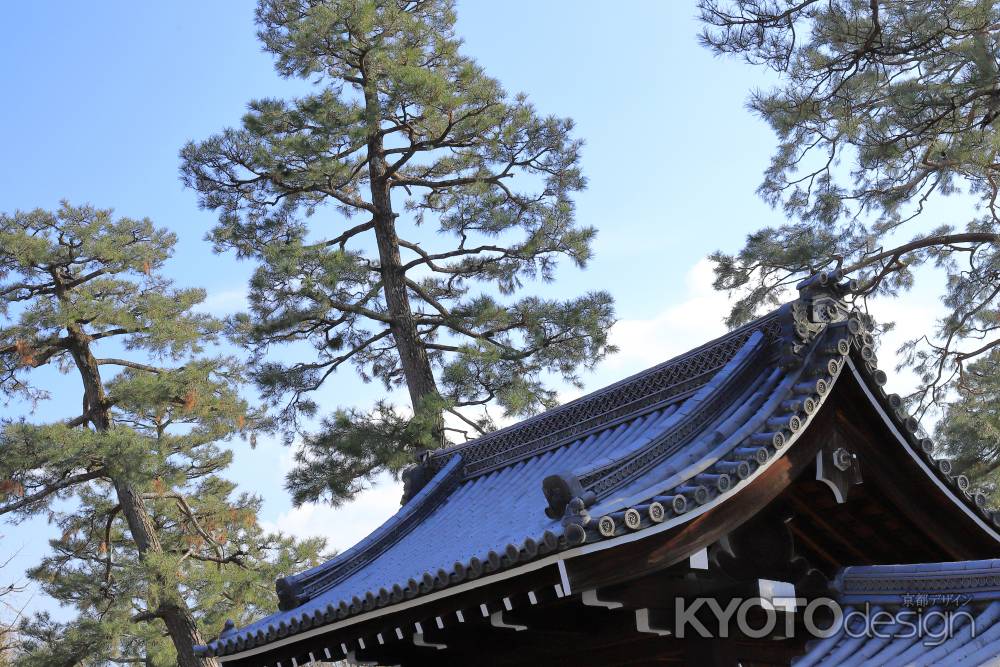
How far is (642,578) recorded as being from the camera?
5.12 m

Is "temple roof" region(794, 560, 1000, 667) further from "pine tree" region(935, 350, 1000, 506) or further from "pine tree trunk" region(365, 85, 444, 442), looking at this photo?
"pine tree trunk" region(365, 85, 444, 442)

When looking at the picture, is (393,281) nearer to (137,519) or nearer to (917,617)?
(137,519)

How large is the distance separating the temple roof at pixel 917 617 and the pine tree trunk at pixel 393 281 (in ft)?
33.8

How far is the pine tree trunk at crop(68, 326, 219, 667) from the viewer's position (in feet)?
55.3

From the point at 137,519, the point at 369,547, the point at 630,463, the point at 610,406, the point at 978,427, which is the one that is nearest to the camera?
the point at 630,463

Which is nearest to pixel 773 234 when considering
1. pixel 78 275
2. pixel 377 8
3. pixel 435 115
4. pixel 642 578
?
pixel 435 115

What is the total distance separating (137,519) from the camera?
18094 millimetres

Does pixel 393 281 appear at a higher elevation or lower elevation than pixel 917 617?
higher

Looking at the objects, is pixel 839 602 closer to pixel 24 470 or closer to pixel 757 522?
pixel 757 522

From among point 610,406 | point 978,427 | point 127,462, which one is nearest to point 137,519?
point 127,462

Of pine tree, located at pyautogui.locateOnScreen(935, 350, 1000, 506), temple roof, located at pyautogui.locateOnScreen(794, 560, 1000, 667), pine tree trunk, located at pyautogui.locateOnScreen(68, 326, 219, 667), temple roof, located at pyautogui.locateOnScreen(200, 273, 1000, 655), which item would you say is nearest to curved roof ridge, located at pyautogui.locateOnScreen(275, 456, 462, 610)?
temple roof, located at pyautogui.locateOnScreen(200, 273, 1000, 655)

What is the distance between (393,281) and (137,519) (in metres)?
6.55

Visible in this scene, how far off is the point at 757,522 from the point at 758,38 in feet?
23.9

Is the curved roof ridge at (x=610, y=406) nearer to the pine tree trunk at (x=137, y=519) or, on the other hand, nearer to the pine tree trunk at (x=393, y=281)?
the pine tree trunk at (x=393, y=281)
